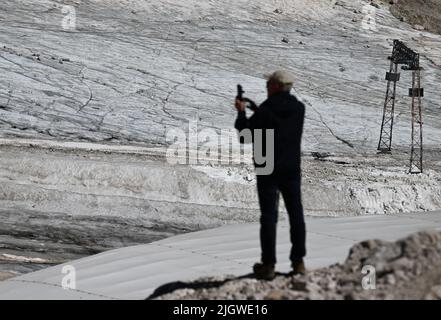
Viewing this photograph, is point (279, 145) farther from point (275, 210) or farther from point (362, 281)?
point (362, 281)

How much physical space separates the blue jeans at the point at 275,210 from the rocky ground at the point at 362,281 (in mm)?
228

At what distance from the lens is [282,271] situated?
7180mm

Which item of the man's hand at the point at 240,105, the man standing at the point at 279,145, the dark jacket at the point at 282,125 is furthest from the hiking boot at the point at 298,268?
the man's hand at the point at 240,105

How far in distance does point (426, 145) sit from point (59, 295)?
14.3m

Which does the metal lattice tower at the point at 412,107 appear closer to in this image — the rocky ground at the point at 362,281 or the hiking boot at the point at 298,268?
the hiking boot at the point at 298,268

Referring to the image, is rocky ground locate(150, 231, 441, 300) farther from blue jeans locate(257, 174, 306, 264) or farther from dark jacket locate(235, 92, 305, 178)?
dark jacket locate(235, 92, 305, 178)

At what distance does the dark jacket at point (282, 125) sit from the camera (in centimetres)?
604

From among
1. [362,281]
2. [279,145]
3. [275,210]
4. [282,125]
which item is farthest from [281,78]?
[362,281]

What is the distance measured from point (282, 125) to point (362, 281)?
125 cm

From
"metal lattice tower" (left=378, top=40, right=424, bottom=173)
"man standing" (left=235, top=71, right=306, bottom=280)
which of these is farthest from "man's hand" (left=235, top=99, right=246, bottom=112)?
"metal lattice tower" (left=378, top=40, right=424, bottom=173)

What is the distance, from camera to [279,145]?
19.9ft

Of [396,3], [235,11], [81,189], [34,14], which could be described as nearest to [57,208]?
[81,189]

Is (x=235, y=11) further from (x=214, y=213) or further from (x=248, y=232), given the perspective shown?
(x=248, y=232)
